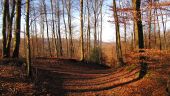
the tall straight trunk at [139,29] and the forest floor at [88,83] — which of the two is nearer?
the forest floor at [88,83]

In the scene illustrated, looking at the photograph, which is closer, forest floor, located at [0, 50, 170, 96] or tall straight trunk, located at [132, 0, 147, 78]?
forest floor, located at [0, 50, 170, 96]

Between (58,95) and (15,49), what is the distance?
653cm

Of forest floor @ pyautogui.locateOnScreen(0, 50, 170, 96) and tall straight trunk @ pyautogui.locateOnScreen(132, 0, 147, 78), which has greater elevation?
tall straight trunk @ pyautogui.locateOnScreen(132, 0, 147, 78)

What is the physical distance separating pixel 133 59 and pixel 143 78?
89.1 inches

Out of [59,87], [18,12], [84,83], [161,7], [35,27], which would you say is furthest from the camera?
[35,27]

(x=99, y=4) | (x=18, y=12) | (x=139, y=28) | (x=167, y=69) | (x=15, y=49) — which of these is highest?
Result: (x=99, y=4)

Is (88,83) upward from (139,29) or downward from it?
downward

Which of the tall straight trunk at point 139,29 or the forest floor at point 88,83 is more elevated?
the tall straight trunk at point 139,29

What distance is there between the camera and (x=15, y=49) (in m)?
18.9

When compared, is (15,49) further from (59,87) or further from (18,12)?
(59,87)

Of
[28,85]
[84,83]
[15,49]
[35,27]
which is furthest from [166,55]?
[35,27]

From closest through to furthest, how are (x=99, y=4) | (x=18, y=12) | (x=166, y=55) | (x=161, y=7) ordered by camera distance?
(x=161, y=7)
(x=166, y=55)
(x=18, y=12)
(x=99, y=4)

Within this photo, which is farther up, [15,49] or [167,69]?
[15,49]

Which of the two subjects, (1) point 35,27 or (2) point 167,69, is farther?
(1) point 35,27
